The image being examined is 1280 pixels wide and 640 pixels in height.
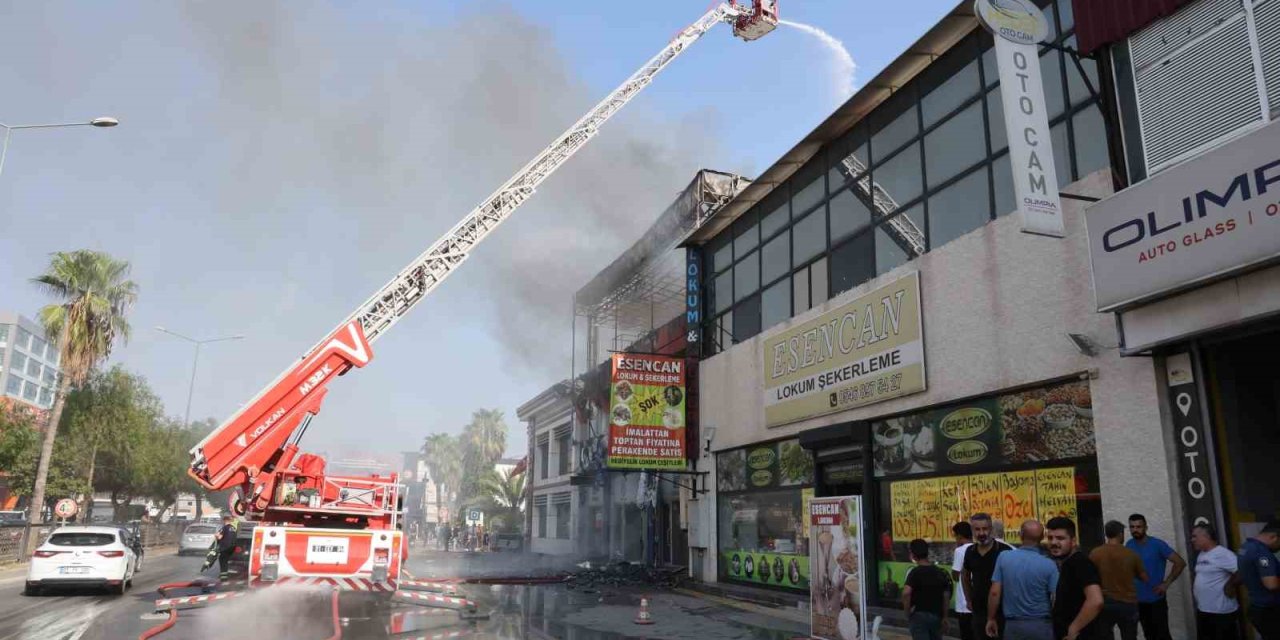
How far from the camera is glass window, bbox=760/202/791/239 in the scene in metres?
16.6

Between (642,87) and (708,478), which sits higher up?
(642,87)

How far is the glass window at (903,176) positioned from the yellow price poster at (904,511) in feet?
15.3

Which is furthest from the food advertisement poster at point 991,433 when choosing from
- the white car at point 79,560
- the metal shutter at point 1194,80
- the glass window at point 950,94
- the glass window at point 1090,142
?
the white car at point 79,560

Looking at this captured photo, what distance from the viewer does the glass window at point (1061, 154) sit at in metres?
9.91

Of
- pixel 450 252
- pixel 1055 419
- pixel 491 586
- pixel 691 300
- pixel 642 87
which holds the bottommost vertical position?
pixel 491 586

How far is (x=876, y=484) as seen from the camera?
13008 millimetres

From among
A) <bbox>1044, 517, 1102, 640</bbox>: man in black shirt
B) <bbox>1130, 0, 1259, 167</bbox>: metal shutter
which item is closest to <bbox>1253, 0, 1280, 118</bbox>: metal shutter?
<bbox>1130, 0, 1259, 167</bbox>: metal shutter

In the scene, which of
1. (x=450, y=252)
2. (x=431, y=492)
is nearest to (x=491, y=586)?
(x=450, y=252)

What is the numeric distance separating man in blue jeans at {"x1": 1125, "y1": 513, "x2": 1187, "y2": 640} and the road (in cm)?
472

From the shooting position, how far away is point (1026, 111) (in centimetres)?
864

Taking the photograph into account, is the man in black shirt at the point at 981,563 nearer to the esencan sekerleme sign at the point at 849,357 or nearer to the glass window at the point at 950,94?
the esencan sekerleme sign at the point at 849,357

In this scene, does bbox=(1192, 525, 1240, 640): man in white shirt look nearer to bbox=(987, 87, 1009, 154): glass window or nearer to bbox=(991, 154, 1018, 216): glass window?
bbox=(991, 154, 1018, 216): glass window

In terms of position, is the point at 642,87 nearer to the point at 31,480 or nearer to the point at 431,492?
the point at 31,480

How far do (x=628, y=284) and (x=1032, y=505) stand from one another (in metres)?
16.9
